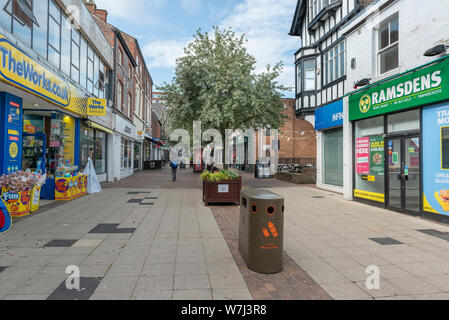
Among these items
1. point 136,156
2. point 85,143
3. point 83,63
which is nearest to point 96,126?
point 85,143

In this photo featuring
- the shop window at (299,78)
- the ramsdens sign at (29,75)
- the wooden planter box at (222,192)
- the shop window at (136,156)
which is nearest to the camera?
the ramsdens sign at (29,75)

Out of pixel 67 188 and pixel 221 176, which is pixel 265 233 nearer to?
pixel 221 176

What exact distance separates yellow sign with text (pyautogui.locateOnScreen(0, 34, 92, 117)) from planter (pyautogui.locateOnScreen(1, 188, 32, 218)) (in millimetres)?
2706

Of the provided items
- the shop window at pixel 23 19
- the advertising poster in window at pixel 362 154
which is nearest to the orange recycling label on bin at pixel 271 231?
the advertising poster in window at pixel 362 154

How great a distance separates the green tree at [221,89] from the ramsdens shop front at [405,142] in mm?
4828

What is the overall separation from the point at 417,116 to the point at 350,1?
8.62 metres

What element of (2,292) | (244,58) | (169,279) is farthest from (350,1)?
(2,292)

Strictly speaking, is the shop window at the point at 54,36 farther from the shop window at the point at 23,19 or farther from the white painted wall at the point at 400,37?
the white painted wall at the point at 400,37

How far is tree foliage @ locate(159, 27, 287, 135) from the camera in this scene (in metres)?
12.9

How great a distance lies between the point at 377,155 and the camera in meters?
9.20

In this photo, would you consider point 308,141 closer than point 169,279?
No

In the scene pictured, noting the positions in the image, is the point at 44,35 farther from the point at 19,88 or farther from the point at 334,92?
the point at 334,92

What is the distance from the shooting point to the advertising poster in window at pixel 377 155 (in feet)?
29.4
